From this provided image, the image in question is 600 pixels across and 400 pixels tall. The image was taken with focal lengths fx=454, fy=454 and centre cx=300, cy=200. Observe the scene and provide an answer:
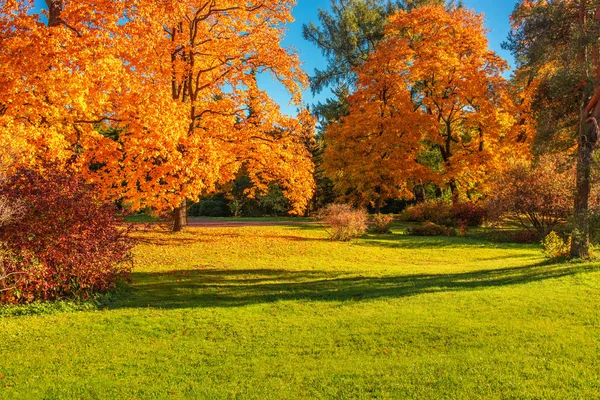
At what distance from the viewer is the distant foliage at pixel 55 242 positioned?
834 cm

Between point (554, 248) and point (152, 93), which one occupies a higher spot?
point (152, 93)

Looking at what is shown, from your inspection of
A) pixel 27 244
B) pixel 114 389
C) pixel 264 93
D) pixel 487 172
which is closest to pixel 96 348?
pixel 114 389

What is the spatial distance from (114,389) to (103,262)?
16.5ft

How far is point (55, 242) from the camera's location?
8.80m

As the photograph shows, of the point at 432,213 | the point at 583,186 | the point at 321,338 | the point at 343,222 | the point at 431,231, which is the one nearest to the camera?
Result: the point at 321,338

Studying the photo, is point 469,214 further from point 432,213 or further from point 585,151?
Result: point 585,151

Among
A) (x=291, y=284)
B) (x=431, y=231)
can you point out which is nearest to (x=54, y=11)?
(x=291, y=284)

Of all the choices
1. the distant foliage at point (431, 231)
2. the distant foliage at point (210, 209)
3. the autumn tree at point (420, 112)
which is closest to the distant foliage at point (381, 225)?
the distant foliage at point (431, 231)

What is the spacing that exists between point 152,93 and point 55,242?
7.46 metres

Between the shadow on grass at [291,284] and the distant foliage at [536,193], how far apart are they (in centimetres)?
454

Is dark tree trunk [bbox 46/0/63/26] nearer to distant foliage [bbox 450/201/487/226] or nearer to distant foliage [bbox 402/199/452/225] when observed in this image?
distant foliage [bbox 402/199/452/225]

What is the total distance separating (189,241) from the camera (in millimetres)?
18844

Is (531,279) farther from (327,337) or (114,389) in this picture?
(114,389)

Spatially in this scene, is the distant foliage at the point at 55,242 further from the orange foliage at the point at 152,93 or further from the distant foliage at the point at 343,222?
the distant foliage at the point at 343,222
